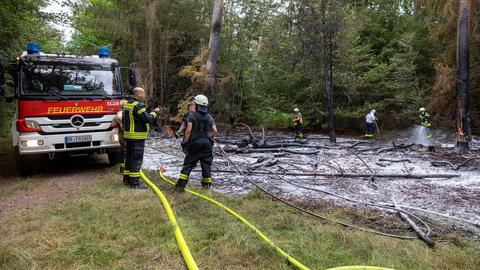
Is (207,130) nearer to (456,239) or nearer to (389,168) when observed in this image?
(456,239)

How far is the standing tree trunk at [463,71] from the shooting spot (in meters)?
12.9

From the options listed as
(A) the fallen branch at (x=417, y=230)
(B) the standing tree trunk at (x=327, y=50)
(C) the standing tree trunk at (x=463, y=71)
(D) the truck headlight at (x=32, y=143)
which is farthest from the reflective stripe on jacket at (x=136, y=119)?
(C) the standing tree trunk at (x=463, y=71)

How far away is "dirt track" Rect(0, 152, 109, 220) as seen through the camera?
18.4 ft

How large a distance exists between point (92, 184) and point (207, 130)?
99.5 inches

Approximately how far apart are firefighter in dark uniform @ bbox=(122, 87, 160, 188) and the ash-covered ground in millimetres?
1433

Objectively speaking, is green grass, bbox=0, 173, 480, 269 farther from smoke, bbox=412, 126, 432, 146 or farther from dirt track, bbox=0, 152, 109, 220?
smoke, bbox=412, 126, 432, 146

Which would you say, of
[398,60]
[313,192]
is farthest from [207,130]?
[398,60]

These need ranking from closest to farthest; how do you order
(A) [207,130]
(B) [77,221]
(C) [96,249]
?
(C) [96,249], (B) [77,221], (A) [207,130]

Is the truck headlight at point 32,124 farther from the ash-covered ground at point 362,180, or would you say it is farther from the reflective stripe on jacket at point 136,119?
the ash-covered ground at point 362,180

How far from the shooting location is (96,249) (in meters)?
3.46

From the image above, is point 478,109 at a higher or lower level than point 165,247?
higher

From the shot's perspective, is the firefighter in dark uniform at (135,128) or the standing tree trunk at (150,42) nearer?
the firefighter in dark uniform at (135,128)

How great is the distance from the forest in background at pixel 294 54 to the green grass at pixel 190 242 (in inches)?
386

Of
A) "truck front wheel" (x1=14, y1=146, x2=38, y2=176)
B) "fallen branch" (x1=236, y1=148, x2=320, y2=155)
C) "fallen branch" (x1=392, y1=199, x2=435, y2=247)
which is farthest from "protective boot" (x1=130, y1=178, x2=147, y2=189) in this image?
"fallen branch" (x1=236, y1=148, x2=320, y2=155)
